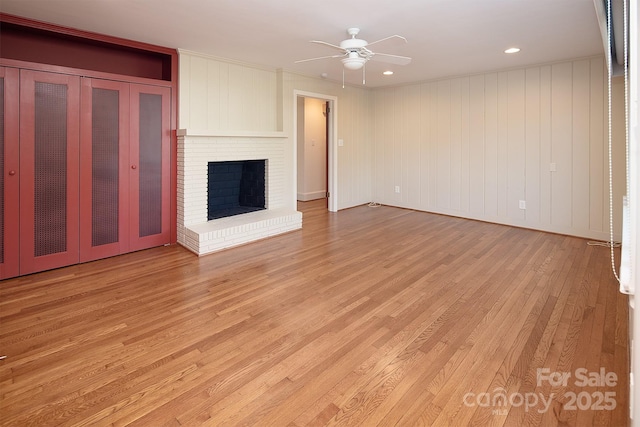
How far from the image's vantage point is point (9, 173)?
3404 millimetres

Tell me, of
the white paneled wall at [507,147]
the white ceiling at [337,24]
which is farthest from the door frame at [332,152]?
the white ceiling at [337,24]

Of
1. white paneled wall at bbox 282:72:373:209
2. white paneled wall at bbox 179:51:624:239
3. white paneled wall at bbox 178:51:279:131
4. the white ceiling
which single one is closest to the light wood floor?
white paneled wall at bbox 179:51:624:239

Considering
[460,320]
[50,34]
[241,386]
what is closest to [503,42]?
[460,320]

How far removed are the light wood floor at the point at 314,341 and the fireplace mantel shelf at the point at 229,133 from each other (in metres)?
1.52

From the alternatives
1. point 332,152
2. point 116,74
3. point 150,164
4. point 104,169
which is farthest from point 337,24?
point 332,152

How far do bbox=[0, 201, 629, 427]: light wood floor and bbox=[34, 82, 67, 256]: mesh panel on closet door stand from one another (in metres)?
0.38

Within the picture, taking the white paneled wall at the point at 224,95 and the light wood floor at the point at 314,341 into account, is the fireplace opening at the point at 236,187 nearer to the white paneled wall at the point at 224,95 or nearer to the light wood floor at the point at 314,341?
the white paneled wall at the point at 224,95

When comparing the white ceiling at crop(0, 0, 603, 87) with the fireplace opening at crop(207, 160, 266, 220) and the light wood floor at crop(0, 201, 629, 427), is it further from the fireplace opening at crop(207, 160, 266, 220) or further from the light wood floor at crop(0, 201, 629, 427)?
the light wood floor at crop(0, 201, 629, 427)

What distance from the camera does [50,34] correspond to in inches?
150

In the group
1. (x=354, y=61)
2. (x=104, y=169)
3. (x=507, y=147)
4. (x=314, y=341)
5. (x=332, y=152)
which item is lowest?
(x=314, y=341)

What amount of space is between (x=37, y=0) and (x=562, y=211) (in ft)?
21.4

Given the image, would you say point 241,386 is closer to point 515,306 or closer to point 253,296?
point 253,296

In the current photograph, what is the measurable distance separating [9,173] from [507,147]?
6.32 metres

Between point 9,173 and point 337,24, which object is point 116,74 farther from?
point 337,24
